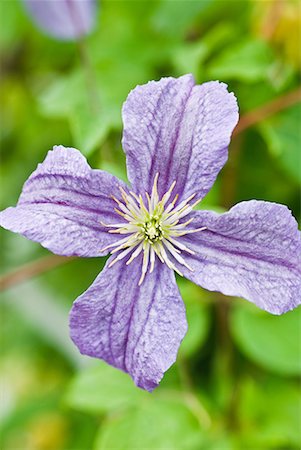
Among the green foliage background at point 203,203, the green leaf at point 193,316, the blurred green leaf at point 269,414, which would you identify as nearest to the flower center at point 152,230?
the green foliage background at point 203,203

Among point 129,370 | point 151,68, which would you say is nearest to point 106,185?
point 129,370

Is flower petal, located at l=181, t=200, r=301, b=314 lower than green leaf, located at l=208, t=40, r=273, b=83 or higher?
lower

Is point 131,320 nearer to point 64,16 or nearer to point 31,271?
point 31,271

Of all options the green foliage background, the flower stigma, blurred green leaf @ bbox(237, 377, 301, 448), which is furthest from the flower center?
blurred green leaf @ bbox(237, 377, 301, 448)

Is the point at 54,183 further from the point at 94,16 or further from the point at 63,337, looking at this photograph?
the point at 63,337

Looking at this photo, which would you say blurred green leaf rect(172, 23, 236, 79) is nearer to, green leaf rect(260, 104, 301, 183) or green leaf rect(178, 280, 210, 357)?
green leaf rect(260, 104, 301, 183)

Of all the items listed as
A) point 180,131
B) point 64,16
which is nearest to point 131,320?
point 180,131
